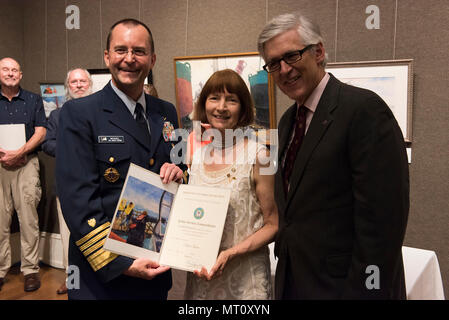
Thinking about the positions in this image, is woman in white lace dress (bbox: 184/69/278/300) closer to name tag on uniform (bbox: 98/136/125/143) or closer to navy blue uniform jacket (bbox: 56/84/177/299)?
navy blue uniform jacket (bbox: 56/84/177/299)

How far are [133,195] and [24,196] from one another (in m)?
3.25

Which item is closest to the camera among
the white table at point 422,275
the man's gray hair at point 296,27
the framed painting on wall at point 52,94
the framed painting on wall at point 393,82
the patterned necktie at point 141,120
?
the man's gray hair at point 296,27

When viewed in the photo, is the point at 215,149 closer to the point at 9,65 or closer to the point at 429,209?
the point at 429,209

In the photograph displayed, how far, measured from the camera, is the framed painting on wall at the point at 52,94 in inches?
181

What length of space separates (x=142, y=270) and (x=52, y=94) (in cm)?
399

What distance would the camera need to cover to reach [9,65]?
396cm

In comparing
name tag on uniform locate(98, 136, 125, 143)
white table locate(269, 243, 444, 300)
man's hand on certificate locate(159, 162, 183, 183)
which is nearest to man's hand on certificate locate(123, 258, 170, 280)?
man's hand on certificate locate(159, 162, 183, 183)

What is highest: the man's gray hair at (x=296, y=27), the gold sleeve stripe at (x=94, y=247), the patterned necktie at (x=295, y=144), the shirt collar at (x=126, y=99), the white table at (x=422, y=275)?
the man's gray hair at (x=296, y=27)

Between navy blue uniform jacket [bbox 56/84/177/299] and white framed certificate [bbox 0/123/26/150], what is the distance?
115 inches

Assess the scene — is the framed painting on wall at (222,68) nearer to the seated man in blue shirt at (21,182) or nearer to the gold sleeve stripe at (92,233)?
the seated man in blue shirt at (21,182)

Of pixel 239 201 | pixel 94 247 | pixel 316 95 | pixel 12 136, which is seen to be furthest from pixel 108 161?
pixel 12 136

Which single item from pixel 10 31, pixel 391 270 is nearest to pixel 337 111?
pixel 391 270

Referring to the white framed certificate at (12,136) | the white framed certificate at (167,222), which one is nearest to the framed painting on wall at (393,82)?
the white framed certificate at (167,222)

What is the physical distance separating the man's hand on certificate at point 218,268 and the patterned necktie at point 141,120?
23.6 inches
